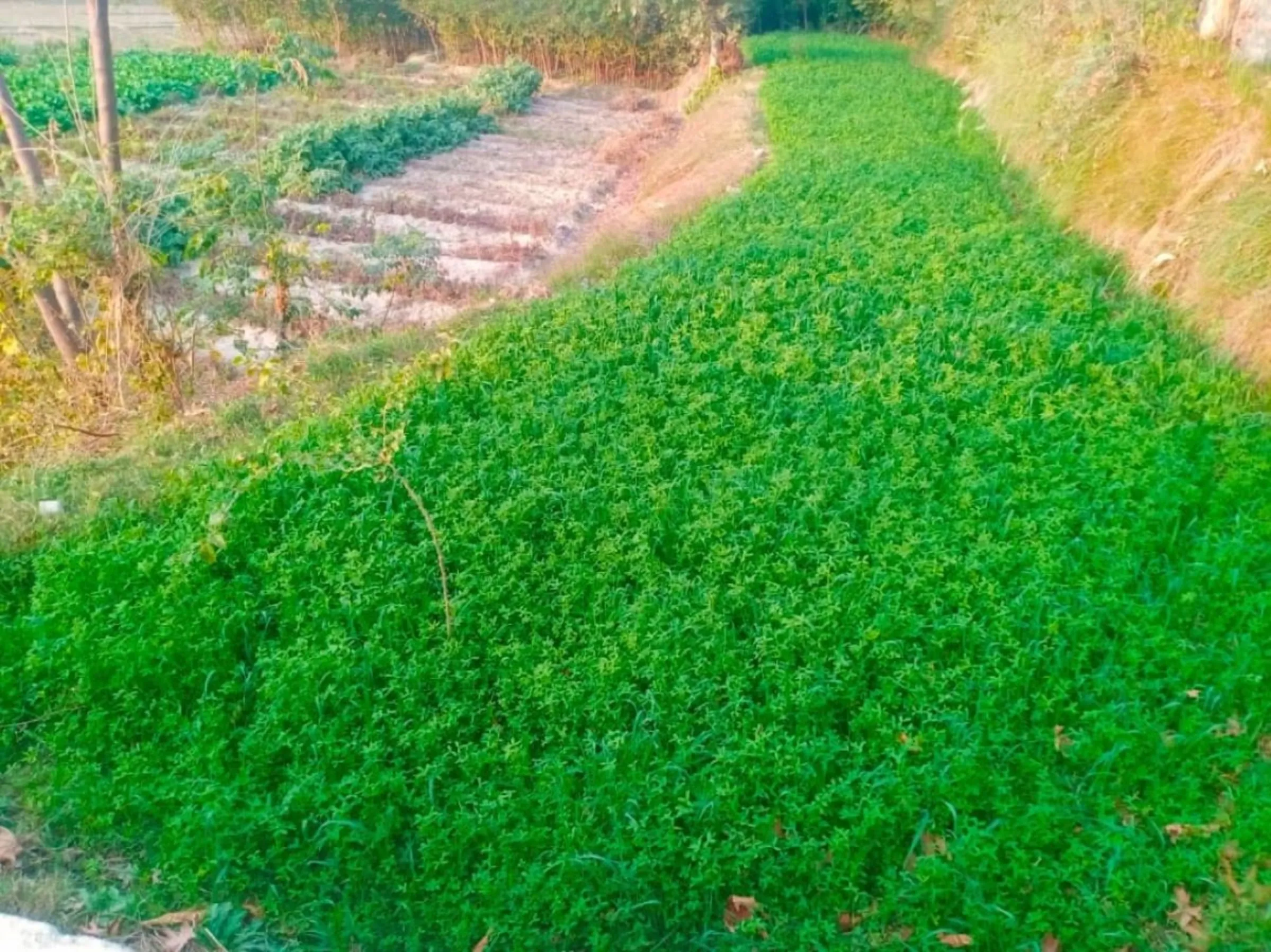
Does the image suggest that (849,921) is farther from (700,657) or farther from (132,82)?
(132,82)

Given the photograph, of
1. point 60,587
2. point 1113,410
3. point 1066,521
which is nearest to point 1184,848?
point 1066,521

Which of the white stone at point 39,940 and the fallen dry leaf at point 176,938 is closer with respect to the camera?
the white stone at point 39,940

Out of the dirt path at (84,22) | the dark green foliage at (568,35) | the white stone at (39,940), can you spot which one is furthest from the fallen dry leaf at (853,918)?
the dirt path at (84,22)

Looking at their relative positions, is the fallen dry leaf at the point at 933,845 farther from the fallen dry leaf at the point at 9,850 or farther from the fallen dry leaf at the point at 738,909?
the fallen dry leaf at the point at 9,850

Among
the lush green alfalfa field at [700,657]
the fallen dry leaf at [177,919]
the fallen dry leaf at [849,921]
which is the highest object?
the lush green alfalfa field at [700,657]

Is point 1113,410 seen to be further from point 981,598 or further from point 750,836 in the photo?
→ point 750,836

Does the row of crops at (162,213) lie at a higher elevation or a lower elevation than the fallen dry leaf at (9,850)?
higher

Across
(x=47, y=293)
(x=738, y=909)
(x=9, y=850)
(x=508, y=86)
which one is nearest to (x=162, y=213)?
(x=47, y=293)
